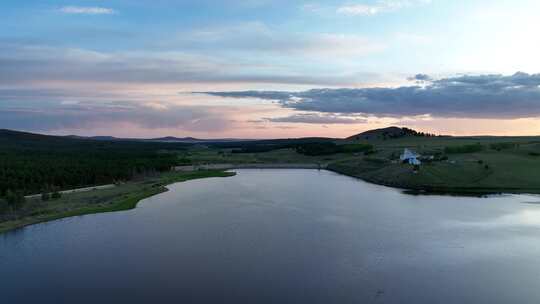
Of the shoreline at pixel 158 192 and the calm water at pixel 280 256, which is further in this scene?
the shoreline at pixel 158 192

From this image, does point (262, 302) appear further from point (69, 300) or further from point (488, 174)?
point (488, 174)

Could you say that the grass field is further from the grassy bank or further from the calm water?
the grassy bank

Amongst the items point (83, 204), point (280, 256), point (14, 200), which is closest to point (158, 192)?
point (83, 204)

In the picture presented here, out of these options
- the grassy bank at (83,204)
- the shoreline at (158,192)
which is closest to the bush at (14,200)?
the grassy bank at (83,204)

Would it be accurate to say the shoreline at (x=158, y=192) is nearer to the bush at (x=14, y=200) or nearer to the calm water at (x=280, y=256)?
the calm water at (x=280, y=256)

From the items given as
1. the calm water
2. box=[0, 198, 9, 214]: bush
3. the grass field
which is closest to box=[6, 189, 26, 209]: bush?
box=[0, 198, 9, 214]: bush

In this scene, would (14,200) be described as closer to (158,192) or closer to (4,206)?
(4,206)

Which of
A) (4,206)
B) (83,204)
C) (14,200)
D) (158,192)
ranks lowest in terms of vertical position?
(158,192)

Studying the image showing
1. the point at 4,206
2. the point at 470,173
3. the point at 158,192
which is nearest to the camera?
the point at 4,206
